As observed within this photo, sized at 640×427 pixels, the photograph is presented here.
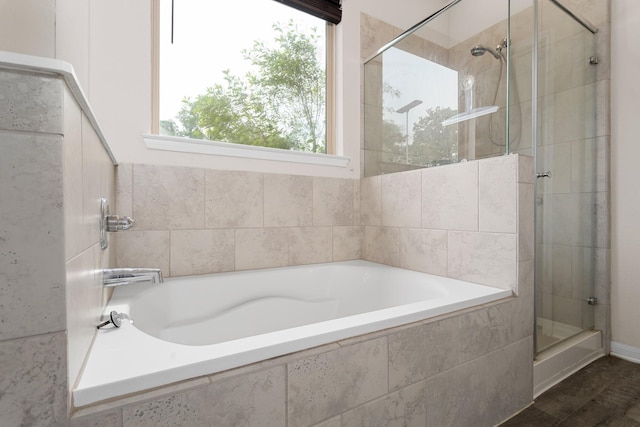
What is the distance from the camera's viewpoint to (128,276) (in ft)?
3.26

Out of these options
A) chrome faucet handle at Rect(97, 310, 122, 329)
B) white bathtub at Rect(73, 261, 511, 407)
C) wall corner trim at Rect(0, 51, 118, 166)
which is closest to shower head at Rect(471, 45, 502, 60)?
white bathtub at Rect(73, 261, 511, 407)

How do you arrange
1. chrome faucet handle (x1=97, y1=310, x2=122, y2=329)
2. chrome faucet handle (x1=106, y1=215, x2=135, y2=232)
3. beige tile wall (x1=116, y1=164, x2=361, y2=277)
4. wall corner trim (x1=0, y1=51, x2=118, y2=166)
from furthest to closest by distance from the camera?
beige tile wall (x1=116, y1=164, x2=361, y2=277) < chrome faucet handle (x1=106, y1=215, x2=135, y2=232) < chrome faucet handle (x1=97, y1=310, x2=122, y2=329) < wall corner trim (x1=0, y1=51, x2=118, y2=166)

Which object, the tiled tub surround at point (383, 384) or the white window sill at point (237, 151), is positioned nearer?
the tiled tub surround at point (383, 384)

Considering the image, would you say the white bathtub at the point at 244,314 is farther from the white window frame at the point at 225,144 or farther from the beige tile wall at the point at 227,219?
the white window frame at the point at 225,144

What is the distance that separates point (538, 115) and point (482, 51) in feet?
1.52

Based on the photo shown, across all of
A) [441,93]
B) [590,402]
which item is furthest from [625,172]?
[590,402]

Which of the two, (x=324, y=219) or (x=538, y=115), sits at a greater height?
(x=538, y=115)

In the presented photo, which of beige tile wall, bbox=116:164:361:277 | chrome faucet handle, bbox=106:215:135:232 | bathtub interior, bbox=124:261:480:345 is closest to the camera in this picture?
chrome faucet handle, bbox=106:215:135:232

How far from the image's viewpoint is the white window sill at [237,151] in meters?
1.49

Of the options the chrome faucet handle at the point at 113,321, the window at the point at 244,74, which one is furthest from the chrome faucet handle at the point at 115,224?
the window at the point at 244,74

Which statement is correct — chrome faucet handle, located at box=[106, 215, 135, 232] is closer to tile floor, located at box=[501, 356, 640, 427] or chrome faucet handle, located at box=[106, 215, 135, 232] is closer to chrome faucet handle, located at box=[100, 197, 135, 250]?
chrome faucet handle, located at box=[100, 197, 135, 250]

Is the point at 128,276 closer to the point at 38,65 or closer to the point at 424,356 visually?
the point at 38,65

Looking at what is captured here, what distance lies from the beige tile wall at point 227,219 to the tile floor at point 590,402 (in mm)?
1212

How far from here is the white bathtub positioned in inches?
24.4
